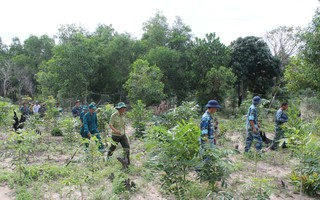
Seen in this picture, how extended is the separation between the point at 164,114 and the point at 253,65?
1602cm

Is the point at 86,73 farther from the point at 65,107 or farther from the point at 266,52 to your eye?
the point at 266,52

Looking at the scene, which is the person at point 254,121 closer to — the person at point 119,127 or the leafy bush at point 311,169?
the leafy bush at point 311,169

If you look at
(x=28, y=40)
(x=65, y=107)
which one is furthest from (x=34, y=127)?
(x=28, y=40)

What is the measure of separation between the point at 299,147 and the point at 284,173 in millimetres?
1980

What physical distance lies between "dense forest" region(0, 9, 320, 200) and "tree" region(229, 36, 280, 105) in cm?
8

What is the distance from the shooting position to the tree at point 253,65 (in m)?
21.3

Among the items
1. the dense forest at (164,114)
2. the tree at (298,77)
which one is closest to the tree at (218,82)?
the dense forest at (164,114)

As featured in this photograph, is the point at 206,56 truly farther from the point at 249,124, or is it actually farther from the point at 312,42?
the point at 249,124

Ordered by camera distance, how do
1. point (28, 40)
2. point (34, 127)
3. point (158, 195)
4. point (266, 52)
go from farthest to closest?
1. point (28, 40)
2. point (266, 52)
3. point (34, 127)
4. point (158, 195)

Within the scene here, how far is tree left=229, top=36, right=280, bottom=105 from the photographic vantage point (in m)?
21.3

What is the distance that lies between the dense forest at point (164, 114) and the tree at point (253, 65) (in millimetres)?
80

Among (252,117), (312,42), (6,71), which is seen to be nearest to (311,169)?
(252,117)

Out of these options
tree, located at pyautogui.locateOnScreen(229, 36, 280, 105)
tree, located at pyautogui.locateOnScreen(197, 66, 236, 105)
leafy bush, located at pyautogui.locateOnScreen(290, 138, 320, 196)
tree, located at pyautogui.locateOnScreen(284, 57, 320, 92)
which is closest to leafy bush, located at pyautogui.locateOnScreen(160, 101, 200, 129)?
leafy bush, located at pyautogui.locateOnScreen(290, 138, 320, 196)

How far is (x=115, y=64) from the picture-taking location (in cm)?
2455
